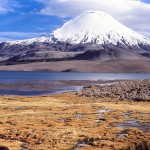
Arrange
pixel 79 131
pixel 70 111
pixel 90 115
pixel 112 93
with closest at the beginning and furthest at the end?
pixel 79 131, pixel 90 115, pixel 70 111, pixel 112 93

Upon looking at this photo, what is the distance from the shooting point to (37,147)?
904 inches

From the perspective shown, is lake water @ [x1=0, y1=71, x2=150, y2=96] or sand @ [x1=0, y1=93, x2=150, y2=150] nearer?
sand @ [x1=0, y1=93, x2=150, y2=150]

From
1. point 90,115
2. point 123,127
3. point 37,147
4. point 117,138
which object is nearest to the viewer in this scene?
point 37,147

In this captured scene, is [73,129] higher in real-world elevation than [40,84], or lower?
higher

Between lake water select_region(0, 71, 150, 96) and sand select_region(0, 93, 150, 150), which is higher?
sand select_region(0, 93, 150, 150)

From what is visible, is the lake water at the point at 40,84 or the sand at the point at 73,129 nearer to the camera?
the sand at the point at 73,129

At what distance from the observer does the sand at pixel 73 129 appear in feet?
78.2

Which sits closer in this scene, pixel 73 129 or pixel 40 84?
pixel 73 129

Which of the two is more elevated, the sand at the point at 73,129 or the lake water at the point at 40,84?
the sand at the point at 73,129

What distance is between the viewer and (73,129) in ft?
94.5

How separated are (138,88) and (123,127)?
32557mm

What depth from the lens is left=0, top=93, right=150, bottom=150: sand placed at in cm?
2383

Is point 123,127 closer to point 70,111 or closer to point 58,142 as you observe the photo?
point 58,142

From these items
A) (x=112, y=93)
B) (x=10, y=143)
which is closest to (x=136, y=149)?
(x=10, y=143)
